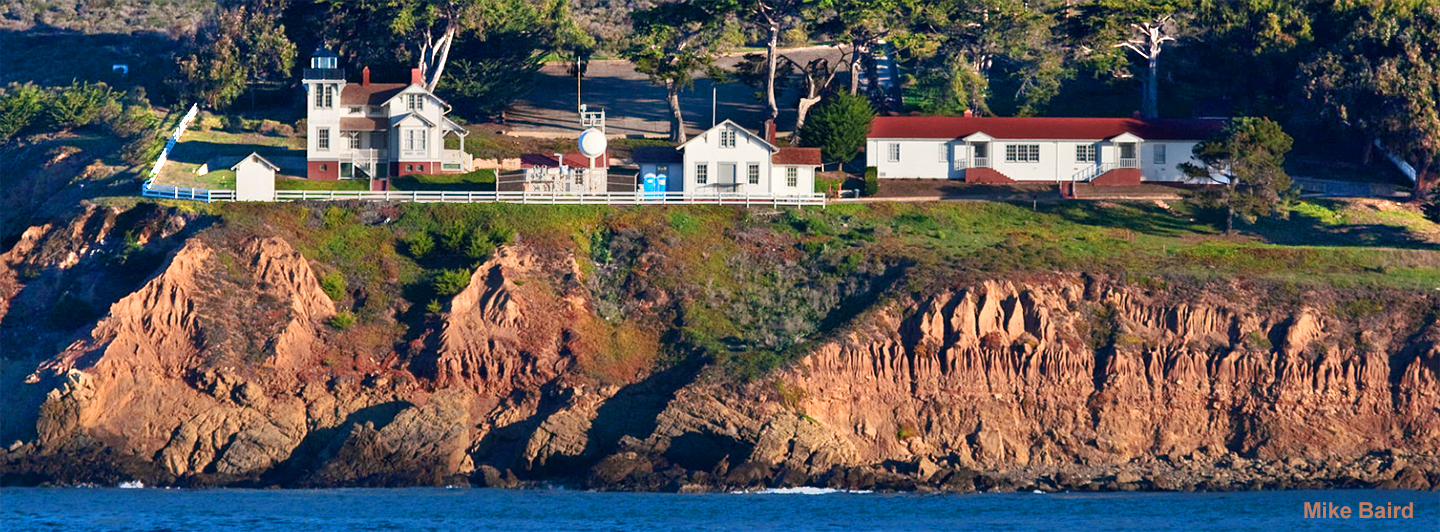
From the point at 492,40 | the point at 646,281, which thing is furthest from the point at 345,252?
the point at 492,40

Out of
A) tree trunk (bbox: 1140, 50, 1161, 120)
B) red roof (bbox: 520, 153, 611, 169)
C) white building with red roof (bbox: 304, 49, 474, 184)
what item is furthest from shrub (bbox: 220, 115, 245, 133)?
tree trunk (bbox: 1140, 50, 1161, 120)

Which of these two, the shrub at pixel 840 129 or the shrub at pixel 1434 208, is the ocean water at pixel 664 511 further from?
the shrub at pixel 840 129

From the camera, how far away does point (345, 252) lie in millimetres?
83312

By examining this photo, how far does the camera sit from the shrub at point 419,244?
83.1 meters

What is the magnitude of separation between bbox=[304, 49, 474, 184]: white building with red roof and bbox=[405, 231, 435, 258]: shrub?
35.7 feet

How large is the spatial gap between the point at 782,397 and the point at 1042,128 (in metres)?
27.6

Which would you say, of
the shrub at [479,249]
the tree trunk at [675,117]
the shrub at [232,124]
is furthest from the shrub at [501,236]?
the shrub at [232,124]

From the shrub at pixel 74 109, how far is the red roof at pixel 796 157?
35140 millimetres

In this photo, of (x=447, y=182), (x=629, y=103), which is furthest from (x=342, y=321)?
(x=629, y=103)

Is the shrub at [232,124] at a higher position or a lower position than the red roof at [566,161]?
higher

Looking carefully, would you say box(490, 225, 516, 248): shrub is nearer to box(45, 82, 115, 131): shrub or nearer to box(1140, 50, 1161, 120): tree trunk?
box(45, 82, 115, 131): shrub

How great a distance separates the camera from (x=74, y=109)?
10681 centimetres

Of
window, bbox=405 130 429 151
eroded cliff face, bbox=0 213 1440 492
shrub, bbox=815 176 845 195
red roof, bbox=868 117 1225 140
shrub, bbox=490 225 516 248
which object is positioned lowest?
eroded cliff face, bbox=0 213 1440 492

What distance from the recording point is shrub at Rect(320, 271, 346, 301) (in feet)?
266
